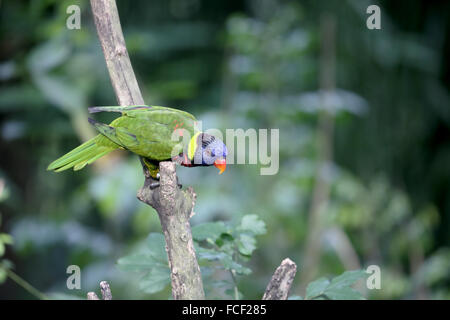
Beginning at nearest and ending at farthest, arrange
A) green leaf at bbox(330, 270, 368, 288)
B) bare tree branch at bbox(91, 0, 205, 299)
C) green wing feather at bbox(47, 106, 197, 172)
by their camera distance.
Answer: bare tree branch at bbox(91, 0, 205, 299) → green leaf at bbox(330, 270, 368, 288) → green wing feather at bbox(47, 106, 197, 172)

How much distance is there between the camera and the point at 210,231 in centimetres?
132

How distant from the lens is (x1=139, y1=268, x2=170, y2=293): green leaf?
4.20 ft

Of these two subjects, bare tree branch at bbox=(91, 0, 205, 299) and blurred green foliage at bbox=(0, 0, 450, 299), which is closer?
bare tree branch at bbox=(91, 0, 205, 299)

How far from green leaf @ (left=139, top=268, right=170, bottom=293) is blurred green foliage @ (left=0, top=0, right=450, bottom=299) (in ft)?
3.38

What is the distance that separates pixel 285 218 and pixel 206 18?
2.36 metres

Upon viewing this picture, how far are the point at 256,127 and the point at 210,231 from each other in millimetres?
2112

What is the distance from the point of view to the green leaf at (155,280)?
1.28 m

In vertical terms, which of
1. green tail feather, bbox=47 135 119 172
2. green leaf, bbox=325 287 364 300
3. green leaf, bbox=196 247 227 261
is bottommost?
green leaf, bbox=325 287 364 300

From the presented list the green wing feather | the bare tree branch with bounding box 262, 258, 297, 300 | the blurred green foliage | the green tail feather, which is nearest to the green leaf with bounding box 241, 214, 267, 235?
the bare tree branch with bounding box 262, 258, 297, 300

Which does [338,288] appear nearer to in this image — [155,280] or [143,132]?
[155,280]

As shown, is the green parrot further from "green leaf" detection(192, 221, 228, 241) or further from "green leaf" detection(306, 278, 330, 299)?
"green leaf" detection(306, 278, 330, 299)
